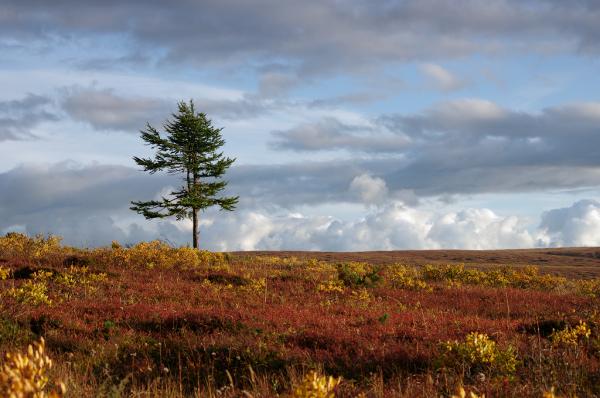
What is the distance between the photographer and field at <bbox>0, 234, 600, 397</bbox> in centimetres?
651

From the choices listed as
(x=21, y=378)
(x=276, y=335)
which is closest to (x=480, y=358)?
(x=276, y=335)

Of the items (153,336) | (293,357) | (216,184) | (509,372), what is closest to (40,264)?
(153,336)

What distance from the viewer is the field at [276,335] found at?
651cm

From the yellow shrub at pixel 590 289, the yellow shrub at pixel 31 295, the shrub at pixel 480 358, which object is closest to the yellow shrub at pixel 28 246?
the yellow shrub at pixel 31 295

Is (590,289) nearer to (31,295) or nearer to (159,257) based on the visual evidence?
(159,257)

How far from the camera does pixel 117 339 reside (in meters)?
9.34

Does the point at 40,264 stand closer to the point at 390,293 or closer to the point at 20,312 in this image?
the point at 20,312

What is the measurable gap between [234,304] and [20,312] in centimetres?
491

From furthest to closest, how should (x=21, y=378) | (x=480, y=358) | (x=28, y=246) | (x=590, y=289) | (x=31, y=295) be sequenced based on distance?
(x=28, y=246) → (x=590, y=289) → (x=31, y=295) → (x=480, y=358) → (x=21, y=378)

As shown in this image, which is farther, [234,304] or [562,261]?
[562,261]

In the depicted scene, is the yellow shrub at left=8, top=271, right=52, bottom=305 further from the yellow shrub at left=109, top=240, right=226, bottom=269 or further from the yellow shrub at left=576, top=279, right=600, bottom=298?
the yellow shrub at left=576, top=279, right=600, bottom=298

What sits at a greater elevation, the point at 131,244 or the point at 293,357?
the point at 131,244

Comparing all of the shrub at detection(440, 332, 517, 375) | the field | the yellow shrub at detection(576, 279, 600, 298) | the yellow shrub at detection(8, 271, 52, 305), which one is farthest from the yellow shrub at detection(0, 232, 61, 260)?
the yellow shrub at detection(576, 279, 600, 298)

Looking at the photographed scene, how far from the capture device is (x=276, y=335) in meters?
9.54
